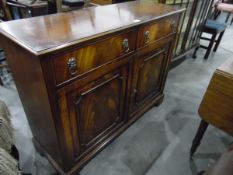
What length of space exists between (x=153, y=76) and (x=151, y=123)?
484 mm

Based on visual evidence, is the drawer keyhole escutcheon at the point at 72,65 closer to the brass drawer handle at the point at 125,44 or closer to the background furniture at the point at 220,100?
the brass drawer handle at the point at 125,44

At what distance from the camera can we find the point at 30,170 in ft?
4.40

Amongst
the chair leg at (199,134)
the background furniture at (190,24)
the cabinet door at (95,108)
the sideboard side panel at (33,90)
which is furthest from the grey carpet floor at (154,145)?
the background furniture at (190,24)

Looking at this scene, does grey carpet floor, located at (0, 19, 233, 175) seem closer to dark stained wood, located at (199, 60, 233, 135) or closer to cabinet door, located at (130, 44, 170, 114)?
cabinet door, located at (130, 44, 170, 114)

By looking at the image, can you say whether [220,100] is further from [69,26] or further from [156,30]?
[69,26]

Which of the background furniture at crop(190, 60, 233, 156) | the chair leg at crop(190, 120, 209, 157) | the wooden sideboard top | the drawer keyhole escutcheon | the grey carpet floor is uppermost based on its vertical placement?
the wooden sideboard top

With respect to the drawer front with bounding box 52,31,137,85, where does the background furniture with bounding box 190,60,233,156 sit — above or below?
below

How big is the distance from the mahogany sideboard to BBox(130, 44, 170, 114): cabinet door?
0.04 feet

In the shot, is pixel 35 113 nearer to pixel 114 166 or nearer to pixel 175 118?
pixel 114 166

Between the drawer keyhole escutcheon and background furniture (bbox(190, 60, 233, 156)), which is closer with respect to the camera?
the drawer keyhole escutcheon

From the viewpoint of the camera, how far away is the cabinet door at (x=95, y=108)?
984 millimetres

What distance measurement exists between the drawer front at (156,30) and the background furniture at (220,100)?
1.54 ft

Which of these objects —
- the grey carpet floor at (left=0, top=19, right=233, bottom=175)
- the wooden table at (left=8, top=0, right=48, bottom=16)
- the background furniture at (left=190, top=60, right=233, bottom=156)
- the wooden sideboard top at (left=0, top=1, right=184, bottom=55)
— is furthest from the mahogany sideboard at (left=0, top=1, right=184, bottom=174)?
the wooden table at (left=8, top=0, right=48, bottom=16)

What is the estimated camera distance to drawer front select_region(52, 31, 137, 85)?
80 cm
